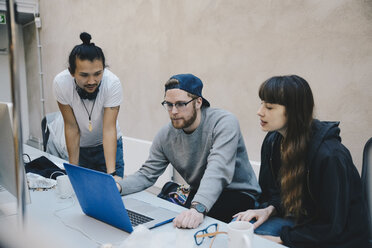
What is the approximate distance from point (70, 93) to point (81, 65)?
12.4 inches

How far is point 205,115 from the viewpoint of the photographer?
169 centimetres

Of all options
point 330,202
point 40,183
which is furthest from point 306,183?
point 40,183

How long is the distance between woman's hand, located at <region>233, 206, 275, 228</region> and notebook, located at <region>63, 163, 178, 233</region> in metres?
0.28

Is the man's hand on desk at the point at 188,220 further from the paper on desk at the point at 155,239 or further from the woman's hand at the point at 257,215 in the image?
the woman's hand at the point at 257,215

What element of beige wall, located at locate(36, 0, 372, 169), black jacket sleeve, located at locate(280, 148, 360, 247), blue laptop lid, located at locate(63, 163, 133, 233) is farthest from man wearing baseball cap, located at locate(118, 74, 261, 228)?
beige wall, located at locate(36, 0, 372, 169)

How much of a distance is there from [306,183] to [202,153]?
1.74ft

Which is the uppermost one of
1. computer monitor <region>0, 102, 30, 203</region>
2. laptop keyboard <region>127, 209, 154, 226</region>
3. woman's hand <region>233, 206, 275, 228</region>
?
computer monitor <region>0, 102, 30, 203</region>

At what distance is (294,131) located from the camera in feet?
4.49

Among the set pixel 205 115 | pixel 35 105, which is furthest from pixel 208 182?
pixel 35 105

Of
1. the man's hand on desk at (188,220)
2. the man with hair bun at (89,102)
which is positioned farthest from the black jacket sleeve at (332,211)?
the man with hair bun at (89,102)

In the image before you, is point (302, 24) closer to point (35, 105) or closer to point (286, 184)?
point (286, 184)

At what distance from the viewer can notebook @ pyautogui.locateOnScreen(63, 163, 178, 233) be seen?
1063 millimetres

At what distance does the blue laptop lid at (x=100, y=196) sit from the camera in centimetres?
106

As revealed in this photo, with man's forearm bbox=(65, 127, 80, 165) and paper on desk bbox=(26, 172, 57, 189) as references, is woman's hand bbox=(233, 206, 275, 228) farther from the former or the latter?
man's forearm bbox=(65, 127, 80, 165)
